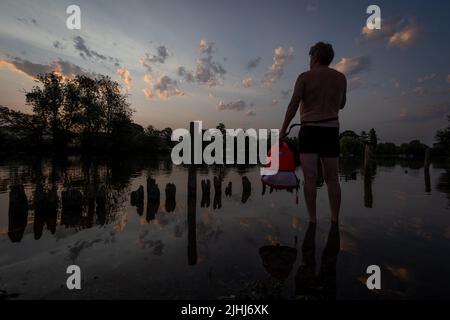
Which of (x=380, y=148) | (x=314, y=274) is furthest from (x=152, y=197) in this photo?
(x=380, y=148)

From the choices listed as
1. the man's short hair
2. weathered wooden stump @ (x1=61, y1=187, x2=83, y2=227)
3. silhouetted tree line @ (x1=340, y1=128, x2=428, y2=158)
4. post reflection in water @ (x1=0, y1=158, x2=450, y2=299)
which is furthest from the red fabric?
silhouetted tree line @ (x1=340, y1=128, x2=428, y2=158)

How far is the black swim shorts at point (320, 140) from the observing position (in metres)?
3.69

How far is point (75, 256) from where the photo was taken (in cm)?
329

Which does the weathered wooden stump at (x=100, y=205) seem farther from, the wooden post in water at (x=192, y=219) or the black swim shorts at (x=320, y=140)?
the black swim shorts at (x=320, y=140)

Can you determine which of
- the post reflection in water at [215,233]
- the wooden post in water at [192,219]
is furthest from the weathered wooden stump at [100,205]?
the wooden post in water at [192,219]

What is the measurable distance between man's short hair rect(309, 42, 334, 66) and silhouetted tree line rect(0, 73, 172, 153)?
5932 centimetres

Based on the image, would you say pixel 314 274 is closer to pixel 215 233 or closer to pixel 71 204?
pixel 215 233

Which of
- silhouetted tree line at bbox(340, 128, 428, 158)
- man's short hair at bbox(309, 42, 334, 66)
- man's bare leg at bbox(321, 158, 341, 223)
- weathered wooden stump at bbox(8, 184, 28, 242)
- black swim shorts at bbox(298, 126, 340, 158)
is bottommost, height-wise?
weathered wooden stump at bbox(8, 184, 28, 242)

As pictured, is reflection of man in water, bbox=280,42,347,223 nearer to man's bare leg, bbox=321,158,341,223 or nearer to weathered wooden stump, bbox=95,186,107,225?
man's bare leg, bbox=321,158,341,223

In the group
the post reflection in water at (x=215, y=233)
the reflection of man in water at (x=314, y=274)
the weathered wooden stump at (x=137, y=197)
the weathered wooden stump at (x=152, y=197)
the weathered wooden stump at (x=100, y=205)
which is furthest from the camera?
the weathered wooden stump at (x=137, y=197)

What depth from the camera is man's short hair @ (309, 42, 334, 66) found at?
378 cm

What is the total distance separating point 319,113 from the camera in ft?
12.1

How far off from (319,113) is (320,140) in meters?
0.45
